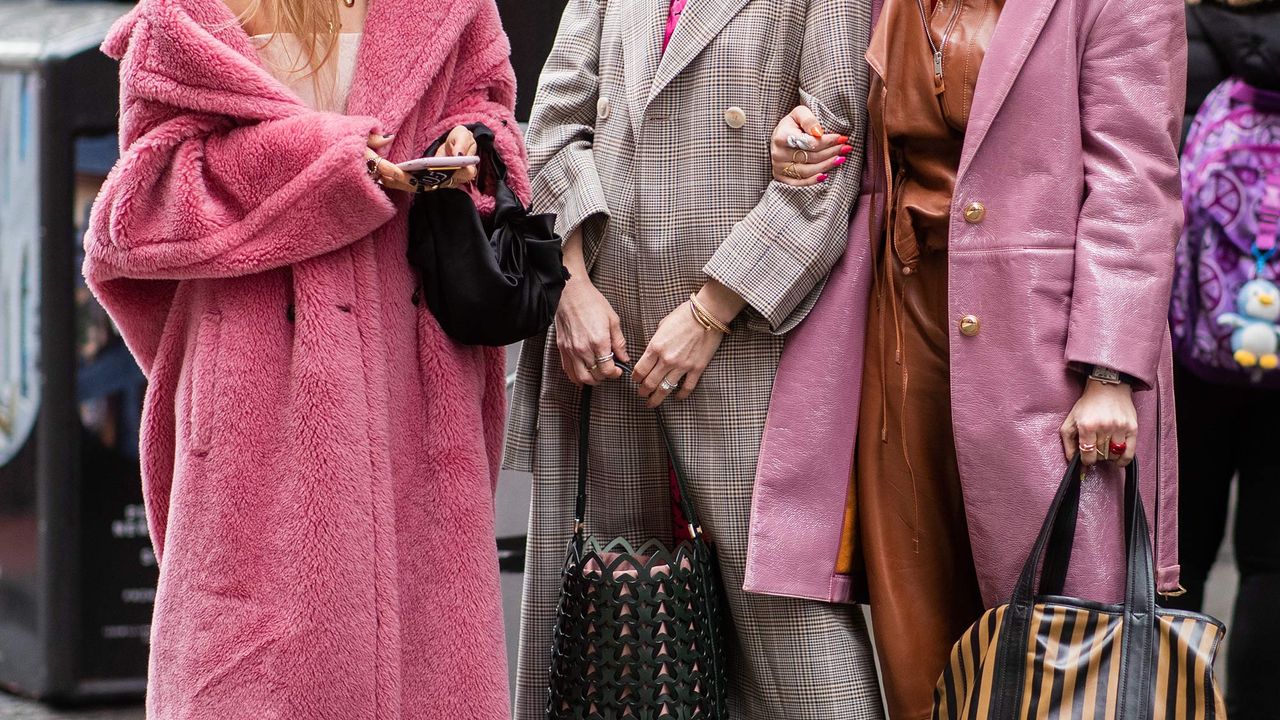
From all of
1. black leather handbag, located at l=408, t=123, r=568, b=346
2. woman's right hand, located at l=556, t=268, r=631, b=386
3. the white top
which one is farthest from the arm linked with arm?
the white top

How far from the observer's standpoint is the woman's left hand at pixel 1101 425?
2.16m

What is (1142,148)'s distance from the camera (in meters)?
2.19

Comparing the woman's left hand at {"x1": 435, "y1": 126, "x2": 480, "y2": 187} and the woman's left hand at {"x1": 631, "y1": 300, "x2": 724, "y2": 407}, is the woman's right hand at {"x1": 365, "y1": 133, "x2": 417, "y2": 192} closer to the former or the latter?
the woman's left hand at {"x1": 435, "y1": 126, "x2": 480, "y2": 187}

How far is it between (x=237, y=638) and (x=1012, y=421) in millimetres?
1275

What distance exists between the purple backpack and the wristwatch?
0.90 metres

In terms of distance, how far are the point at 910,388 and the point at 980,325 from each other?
7.4 inches

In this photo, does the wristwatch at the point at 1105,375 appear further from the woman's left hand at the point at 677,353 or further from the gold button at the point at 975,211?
the woman's left hand at the point at 677,353

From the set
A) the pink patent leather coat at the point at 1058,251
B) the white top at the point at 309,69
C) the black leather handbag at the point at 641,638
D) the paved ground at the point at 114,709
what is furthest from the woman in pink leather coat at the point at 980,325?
the paved ground at the point at 114,709

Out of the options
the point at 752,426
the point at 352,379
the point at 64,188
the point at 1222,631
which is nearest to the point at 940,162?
the point at 752,426

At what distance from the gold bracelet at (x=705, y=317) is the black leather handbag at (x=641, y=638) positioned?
325mm

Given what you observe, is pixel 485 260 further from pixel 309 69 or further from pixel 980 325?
pixel 980 325

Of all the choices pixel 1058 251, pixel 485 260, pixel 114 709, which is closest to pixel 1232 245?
pixel 1058 251

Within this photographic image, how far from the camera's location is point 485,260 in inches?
82.3

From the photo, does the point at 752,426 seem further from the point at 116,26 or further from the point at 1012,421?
the point at 116,26
